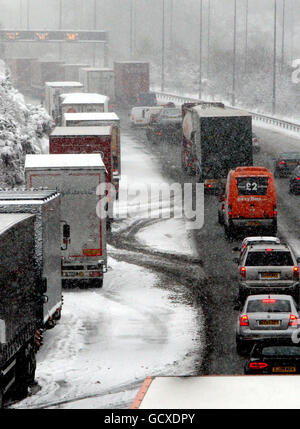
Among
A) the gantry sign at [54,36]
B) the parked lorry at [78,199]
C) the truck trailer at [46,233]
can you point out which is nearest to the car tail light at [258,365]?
the truck trailer at [46,233]

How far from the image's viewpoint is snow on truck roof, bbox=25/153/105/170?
84.4ft

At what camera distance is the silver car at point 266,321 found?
19594mm

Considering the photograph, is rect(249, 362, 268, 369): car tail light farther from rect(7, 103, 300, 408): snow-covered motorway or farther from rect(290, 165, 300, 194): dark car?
rect(290, 165, 300, 194): dark car

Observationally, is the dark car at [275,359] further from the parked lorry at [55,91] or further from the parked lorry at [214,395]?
the parked lorry at [55,91]

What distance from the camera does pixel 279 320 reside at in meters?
19.7

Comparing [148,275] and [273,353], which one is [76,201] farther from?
[273,353]

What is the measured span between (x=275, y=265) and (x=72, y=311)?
4.97 metres

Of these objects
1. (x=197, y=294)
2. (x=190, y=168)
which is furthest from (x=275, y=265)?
(x=190, y=168)

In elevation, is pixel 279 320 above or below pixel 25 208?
below

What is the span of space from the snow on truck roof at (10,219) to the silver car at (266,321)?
4.77m

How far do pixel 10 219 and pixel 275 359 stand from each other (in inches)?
187

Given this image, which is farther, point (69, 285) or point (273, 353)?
point (69, 285)

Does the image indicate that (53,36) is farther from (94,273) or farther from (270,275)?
(270,275)
